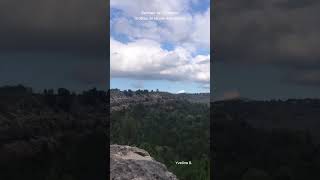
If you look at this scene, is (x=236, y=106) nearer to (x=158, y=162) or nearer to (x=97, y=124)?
(x=158, y=162)

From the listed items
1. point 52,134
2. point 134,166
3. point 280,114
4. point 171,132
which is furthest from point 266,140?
point 52,134

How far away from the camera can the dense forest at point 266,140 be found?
1070cm

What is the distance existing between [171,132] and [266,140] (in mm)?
2166

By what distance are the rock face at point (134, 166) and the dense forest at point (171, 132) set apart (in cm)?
33

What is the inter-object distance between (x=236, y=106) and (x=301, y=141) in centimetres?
167

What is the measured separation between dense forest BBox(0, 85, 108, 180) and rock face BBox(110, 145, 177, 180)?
0.30 meters

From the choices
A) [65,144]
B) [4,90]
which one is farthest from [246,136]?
Answer: [4,90]

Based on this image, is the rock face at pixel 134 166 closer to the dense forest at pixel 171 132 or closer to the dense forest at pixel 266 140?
the dense forest at pixel 171 132

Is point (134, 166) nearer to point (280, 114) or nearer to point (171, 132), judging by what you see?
point (171, 132)

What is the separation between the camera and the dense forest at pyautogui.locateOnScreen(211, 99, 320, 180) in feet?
35.1

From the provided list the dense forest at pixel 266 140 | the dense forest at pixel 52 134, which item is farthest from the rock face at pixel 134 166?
the dense forest at pixel 266 140

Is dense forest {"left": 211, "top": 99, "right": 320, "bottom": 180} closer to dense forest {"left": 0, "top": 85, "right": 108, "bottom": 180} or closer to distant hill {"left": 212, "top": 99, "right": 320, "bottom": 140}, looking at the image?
distant hill {"left": 212, "top": 99, "right": 320, "bottom": 140}

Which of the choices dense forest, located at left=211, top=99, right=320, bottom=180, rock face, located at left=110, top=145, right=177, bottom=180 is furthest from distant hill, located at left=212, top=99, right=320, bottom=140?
rock face, located at left=110, top=145, right=177, bottom=180

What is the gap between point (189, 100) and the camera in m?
10.5
